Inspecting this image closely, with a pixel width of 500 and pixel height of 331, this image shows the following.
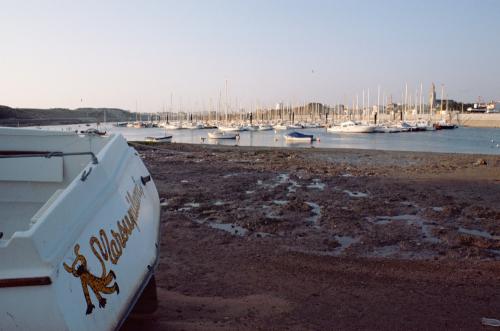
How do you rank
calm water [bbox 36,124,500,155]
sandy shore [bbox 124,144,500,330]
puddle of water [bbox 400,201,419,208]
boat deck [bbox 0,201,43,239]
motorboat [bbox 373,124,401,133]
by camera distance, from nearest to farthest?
boat deck [bbox 0,201,43,239] → sandy shore [bbox 124,144,500,330] → puddle of water [bbox 400,201,419,208] → calm water [bbox 36,124,500,155] → motorboat [bbox 373,124,401,133]

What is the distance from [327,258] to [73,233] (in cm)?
529

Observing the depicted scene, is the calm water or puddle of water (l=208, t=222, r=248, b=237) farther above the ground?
the calm water

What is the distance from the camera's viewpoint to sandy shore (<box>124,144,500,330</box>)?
5191mm

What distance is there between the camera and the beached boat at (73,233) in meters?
2.78

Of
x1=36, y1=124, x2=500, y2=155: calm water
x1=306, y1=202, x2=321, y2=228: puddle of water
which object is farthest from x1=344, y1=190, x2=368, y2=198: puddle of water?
x1=36, y1=124, x2=500, y2=155: calm water

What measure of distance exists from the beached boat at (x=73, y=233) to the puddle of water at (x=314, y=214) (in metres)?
A: 5.57

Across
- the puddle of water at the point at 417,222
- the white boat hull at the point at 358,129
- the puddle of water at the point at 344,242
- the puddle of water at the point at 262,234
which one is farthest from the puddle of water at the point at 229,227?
the white boat hull at the point at 358,129

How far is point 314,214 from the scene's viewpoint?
11.3m

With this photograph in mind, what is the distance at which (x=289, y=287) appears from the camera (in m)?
6.16

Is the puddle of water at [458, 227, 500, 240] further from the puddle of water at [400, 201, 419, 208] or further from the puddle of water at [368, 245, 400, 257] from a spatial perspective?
the puddle of water at [400, 201, 419, 208]

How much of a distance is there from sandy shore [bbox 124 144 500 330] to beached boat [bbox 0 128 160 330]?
126cm

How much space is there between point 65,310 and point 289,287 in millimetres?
3811

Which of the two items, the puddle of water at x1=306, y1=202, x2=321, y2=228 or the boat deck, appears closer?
the boat deck

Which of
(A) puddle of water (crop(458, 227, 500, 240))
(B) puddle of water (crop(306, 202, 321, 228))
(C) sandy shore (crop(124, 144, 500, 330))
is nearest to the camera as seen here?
(C) sandy shore (crop(124, 144, 500, 330))
